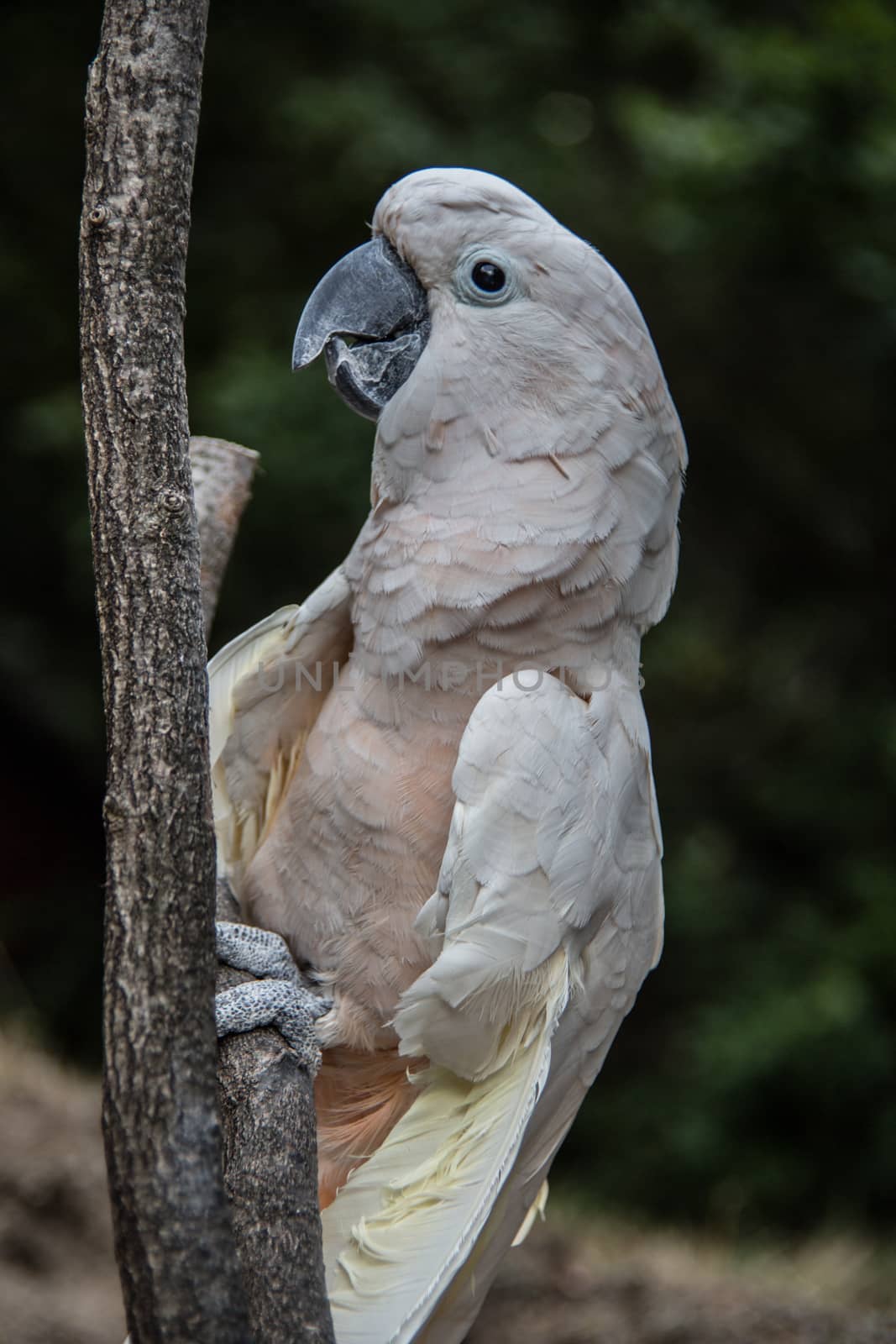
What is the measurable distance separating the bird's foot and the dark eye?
919 millimetres

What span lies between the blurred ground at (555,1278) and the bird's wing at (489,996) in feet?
4.65

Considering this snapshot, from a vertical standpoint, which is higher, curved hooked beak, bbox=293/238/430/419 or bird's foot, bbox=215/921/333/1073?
curved hooked beak, bbox=293/238/430/419

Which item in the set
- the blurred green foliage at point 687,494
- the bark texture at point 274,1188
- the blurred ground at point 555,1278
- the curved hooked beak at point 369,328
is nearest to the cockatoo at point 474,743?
the curved hooked beak at point 369,328

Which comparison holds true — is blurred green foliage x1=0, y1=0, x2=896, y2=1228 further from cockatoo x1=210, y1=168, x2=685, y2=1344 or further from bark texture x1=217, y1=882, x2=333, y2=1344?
bark texture x1=217, y1=882, x2=333, y2=1344

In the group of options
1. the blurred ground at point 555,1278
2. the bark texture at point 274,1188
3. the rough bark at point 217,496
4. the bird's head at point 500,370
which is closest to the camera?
the bark texture at point 274,1188

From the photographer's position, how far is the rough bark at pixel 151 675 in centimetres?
117

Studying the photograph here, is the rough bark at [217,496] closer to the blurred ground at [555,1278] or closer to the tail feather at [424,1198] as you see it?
the tail feather at [424,1198]

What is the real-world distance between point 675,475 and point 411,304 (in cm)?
45

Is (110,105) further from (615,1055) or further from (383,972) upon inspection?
(615,1055)

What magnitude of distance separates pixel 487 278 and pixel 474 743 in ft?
2.08

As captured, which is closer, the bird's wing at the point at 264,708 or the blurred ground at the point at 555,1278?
the bird's wing at the point at 264,708

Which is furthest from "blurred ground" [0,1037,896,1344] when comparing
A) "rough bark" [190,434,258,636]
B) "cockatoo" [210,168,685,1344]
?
"rough bark" [190,434,258,636]

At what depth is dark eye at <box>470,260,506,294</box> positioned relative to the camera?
1.67m

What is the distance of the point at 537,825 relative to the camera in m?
1.57
